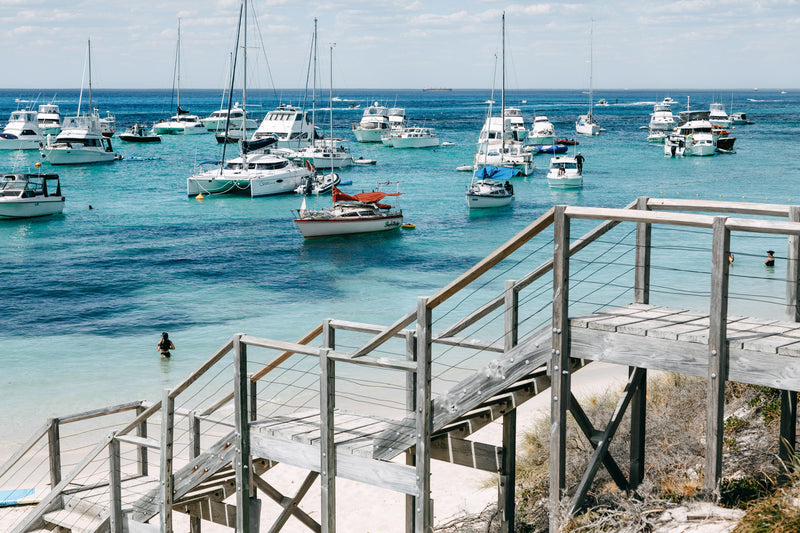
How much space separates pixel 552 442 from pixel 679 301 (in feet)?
71.5

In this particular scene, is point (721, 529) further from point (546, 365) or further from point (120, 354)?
point (120, 354)

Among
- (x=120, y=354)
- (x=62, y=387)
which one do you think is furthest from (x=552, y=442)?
(x=120, y=354)

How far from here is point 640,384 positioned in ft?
27.6

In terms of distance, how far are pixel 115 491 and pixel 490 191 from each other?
42.3 metres

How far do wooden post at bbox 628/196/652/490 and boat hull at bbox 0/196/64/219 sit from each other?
1751 inches

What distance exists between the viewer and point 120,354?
23.7 metres

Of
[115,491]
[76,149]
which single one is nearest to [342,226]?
[115,491]

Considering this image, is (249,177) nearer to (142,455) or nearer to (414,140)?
(414,140)

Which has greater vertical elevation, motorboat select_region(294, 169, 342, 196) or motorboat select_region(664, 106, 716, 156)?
motorboat select_region(664, 106, 716, 156)

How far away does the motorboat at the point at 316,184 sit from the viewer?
185ft

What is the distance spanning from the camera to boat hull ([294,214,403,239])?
41.1 m

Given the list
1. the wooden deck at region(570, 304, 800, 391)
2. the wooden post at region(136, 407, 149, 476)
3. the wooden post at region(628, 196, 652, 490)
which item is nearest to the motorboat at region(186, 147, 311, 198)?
the wooden post at region(136, 407, 149, 476)

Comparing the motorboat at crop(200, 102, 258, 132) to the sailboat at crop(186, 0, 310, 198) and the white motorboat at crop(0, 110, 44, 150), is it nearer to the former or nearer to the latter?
the white motorboat at crop(0, 110, 44, 150)

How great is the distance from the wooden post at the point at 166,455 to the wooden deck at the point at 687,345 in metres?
4.24
